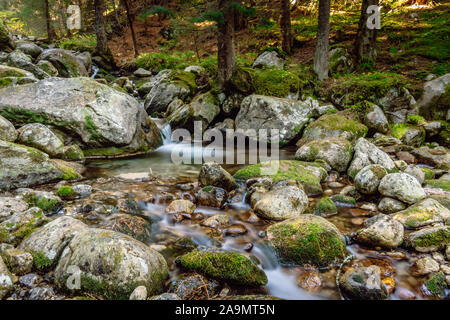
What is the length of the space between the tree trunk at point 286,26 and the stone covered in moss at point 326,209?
11.8m

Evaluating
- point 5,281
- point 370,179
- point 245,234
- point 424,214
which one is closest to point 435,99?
point 370,179

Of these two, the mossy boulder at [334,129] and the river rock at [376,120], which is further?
the river rock at [376,120]

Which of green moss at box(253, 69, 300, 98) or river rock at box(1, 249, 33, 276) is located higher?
green moss at box(253, 69, 300, 98)

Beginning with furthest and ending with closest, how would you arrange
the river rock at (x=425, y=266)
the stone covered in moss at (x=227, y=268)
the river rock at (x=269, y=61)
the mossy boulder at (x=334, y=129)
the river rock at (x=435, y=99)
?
the river rock at (x=269, y=61) → the river rock at (x=435, y=99) → the mossy boulder at (x=334, y=129) → the river rock at (x=425, y=266) → the stone covered in moss at (x=227, y=268)

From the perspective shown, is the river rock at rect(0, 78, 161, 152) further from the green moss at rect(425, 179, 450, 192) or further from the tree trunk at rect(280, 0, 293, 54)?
the tree trunk at rect(280, 0, 293, 54)

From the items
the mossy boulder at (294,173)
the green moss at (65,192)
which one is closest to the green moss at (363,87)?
the mossy boulder at (294,173)

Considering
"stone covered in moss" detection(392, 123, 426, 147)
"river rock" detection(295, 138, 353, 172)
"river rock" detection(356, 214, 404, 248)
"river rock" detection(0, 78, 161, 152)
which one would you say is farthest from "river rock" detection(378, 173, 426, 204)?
"river rock" detection(0, 78, 161, 152)

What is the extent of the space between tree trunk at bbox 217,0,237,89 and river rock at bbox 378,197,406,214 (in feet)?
24.5

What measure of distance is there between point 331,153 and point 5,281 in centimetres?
612

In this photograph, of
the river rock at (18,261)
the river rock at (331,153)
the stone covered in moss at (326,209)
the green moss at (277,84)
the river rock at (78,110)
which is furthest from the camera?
the green moss at (277,84)

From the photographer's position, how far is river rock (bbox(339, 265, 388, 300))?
8.81 ft

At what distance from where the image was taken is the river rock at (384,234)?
3547 millimetres

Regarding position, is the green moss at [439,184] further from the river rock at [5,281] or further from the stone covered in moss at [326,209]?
the river rock at [5,281]

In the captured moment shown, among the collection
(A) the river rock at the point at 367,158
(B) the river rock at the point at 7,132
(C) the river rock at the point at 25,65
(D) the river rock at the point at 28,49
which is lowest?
(A) the river rock at the point at 367,158
